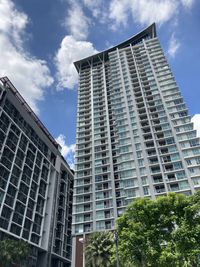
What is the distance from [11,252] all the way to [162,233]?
30.6 metres

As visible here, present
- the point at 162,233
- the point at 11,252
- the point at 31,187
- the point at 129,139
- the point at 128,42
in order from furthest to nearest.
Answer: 1. the point at 128,42
2. the point at 129,139
3. the point at 31,187
4. the point at 11,252
5. the point at 162,233

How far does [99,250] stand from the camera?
41.7 m

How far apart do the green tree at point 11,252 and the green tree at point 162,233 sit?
79.5 ft

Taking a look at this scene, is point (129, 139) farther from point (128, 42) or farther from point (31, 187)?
point (128, 42)

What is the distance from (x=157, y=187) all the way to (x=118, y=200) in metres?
11.9

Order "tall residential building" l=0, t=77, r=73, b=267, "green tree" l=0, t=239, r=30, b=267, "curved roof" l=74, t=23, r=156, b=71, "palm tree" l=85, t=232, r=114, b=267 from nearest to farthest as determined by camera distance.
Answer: "palm tree" l=85, t=232, r=114, b=267
"green tree" l=0, t=239, r=30, b=267
"tall residential building" l=0, t=77, r=73, b=267
"curved roof" l=74, t=23, r=156, b=71

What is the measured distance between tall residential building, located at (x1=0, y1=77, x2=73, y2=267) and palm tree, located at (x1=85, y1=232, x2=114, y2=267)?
975 inches

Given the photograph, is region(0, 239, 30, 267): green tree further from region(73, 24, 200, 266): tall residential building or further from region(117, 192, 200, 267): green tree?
region(117, 192, 200, 267): green tree

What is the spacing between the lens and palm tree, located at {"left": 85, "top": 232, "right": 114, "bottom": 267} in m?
40.8

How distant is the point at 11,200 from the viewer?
62.8 metres

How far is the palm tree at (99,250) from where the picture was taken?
1604 inches

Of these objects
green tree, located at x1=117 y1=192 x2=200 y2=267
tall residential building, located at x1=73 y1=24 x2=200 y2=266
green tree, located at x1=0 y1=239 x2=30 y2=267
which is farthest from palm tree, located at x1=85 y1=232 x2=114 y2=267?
tall residential building, located at x1=73 y1=24 x2=200 y2=266

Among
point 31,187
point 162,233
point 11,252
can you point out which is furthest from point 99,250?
point 31,187

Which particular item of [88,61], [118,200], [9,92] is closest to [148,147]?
[118,200]
